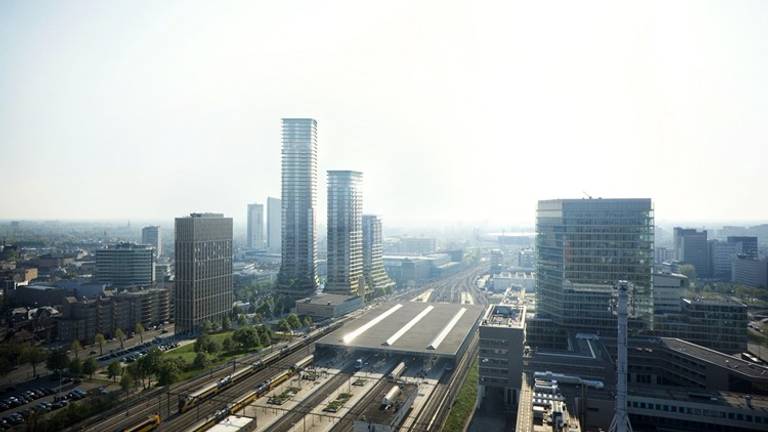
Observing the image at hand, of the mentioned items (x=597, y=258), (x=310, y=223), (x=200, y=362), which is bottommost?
(x=200, y=362)

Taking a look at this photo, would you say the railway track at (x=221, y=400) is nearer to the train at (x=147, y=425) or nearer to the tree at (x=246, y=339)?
the train at (x=147, y=425)

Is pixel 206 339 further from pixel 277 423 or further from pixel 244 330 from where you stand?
pixel 277 423

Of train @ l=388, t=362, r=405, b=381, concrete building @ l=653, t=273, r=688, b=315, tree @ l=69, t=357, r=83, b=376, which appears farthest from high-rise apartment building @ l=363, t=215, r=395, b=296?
tree @ l=69, t=357, r=83, b=376

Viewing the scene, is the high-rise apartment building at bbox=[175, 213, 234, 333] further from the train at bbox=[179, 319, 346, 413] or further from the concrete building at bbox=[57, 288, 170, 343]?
the train at bbox=[179, 319, 346, 413]

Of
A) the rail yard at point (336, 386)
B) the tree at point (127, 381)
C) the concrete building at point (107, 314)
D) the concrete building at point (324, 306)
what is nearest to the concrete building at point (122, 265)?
the concrete building at point (107, 314)

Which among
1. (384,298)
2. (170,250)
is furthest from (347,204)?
(170,250)

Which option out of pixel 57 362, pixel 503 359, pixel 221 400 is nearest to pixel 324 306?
pixel 221 400

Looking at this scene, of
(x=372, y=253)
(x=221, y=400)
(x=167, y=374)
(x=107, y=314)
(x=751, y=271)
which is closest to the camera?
(x=221, y=400)

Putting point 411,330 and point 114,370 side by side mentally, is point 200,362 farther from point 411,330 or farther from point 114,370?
point 411,330
